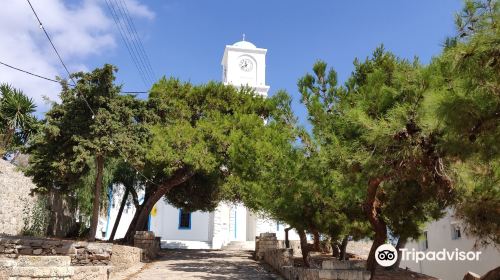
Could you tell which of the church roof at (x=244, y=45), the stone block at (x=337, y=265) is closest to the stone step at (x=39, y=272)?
the stone block at (x=337, y=265)

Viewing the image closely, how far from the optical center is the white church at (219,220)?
2762 cm

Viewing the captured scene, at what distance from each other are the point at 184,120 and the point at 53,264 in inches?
444

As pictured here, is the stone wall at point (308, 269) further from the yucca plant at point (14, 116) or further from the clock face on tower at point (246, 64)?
the clock face on tower at point (246, 64)

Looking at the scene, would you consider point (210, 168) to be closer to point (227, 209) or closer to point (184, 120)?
point (184, 120)

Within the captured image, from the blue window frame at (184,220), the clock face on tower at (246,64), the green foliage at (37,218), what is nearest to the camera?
the green foliage at (37,218)

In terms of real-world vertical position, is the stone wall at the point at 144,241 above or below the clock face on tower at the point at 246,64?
below

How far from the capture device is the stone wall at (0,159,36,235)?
640 inches

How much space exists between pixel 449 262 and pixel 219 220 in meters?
14.2

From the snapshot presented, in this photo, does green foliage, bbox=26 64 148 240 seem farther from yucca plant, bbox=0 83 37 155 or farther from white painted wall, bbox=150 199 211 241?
white painted wall, bbox=150 199 211 241

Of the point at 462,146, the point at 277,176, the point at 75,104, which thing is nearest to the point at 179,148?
the point at 75,104

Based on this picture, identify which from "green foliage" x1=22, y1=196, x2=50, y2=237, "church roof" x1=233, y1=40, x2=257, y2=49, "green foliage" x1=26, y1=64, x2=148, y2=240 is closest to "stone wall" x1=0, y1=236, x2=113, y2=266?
"green foliage" x1=26, y1=64, x2=148, y2=240

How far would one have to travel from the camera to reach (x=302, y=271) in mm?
9609

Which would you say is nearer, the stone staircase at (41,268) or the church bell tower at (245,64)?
the stone staircase at (41,268)

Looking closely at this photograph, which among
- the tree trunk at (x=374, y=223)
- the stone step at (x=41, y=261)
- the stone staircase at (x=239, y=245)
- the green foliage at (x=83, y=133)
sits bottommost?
the stone staircase at (x=239, y=245)
